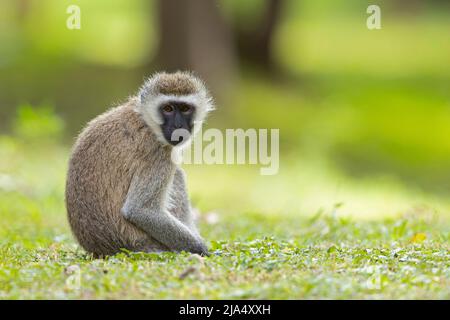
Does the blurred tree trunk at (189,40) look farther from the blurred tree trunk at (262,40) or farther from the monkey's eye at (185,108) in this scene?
the monkey's eye at (185,108)

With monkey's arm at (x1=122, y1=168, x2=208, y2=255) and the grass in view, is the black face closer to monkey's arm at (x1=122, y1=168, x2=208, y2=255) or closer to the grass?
monkey's arm at (x1=122, y1=168, x2=208, y2=255)

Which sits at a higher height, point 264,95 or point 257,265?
point 264,95

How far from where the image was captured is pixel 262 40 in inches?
952

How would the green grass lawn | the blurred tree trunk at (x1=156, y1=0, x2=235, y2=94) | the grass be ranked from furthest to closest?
the blurred tree trunk at (x1=156, y1=0, x2=235, y2=94) → the grass → the green grass lawn

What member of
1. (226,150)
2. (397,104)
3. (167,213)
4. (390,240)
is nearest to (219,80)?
(226,150)

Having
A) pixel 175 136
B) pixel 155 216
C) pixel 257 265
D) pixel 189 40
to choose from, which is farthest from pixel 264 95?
pixel 257 265

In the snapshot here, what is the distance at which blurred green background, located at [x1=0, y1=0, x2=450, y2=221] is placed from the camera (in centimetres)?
1497

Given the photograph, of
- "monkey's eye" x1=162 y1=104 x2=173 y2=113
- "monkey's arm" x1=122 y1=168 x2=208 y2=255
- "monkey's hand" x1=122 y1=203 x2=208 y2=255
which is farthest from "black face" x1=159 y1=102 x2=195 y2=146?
"monkey's hand" x1=122 y1=203 x2=208 y2=255

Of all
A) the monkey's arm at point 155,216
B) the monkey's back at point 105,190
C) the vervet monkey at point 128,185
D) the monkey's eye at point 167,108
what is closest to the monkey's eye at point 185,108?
the monkey's eye at point 167,108

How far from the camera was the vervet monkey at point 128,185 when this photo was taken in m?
7.56

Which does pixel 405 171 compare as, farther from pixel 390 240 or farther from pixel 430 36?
pixel 430 36

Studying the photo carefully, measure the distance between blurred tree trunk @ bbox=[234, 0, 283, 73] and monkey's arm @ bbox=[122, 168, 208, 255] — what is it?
1685 centimetres

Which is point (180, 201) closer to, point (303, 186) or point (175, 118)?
point (175, 118)

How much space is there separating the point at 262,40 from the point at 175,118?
16425mm
